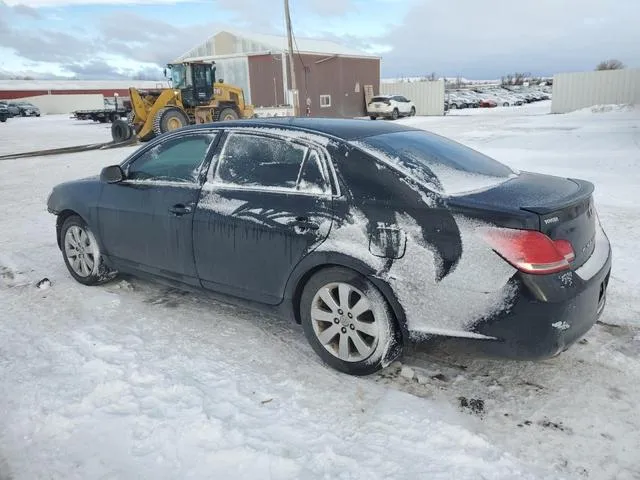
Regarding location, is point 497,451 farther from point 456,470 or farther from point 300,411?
point 300,411

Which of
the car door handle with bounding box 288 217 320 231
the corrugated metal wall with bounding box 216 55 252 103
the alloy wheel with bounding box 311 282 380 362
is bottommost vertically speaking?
the alloy wheel with bounding box 311 282 380 362

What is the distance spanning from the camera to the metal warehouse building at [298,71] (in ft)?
108

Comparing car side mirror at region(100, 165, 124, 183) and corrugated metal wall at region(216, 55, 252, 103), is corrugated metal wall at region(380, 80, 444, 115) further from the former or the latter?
car side mirror at region(100, 165, 124, 183)

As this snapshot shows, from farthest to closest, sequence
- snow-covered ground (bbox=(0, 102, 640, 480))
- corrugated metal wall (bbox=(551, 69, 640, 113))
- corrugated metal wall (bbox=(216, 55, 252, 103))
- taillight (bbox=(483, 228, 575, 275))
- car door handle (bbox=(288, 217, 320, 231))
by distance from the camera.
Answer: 1. corrugated metal wall (bbox=(216, 55, 252, 103))
2. corrugated metal wall (bbox=(551, 69, 640, 113))
3. car door handle (bbox=(288, 217, 320, 231))
4. taillight (bbox=(483, 228, 575, 275))
5. snow-covered ground (bbox=(0, 102, 640, 480))

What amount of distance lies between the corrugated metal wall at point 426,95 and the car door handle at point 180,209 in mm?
36795

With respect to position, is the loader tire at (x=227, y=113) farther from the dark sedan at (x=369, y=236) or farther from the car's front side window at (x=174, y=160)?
the dark sedan at (x=369, y=236)

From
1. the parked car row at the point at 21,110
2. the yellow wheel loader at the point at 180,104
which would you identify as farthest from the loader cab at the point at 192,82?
the parked car row at the point at 21,110

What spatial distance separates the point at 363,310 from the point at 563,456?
1241 millimetres

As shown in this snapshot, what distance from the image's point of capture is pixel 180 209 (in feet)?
13.1

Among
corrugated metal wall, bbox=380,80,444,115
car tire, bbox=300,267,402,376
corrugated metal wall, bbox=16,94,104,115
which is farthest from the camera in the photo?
corrugated metal wall, bbox=16,94,104,115

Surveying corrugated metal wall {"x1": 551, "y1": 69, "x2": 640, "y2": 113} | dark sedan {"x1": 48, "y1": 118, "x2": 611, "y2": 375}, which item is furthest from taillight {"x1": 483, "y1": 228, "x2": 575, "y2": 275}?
corrugated metal wall {"x1": 551, "y1": 69, "x2": 640, "y2": 113}

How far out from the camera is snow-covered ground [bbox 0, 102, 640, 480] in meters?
2.57

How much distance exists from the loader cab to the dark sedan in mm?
16834

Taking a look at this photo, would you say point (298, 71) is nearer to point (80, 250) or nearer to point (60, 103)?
point (80, 250)
